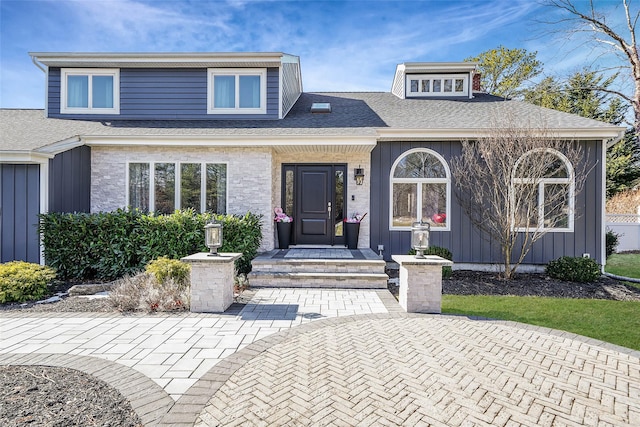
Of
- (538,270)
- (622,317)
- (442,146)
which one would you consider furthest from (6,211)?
(538,270)

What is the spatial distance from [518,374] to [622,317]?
3557 mm

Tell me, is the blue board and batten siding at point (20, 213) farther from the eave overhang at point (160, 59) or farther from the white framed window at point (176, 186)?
the eave overhang at point (160, 59)

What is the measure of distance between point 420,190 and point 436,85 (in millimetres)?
4957

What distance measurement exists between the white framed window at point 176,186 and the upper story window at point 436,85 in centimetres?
729

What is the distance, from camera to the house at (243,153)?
25.0ft

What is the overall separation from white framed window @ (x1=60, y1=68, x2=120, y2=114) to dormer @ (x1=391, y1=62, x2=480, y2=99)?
929 cm

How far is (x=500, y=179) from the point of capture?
25.2ft

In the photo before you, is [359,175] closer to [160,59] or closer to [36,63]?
[160,59]

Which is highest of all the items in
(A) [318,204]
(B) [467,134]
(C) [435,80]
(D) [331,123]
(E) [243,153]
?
(C) [435,80]

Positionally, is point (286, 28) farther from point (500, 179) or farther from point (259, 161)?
point (500, 179)

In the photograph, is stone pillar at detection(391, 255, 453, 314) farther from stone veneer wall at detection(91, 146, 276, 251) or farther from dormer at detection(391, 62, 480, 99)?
dormer at detection(391, 62, 480, 99)

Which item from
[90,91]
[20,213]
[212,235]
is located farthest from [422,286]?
[90,91]

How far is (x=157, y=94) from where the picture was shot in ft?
30.9

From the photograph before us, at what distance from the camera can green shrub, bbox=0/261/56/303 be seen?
5.19 meters
